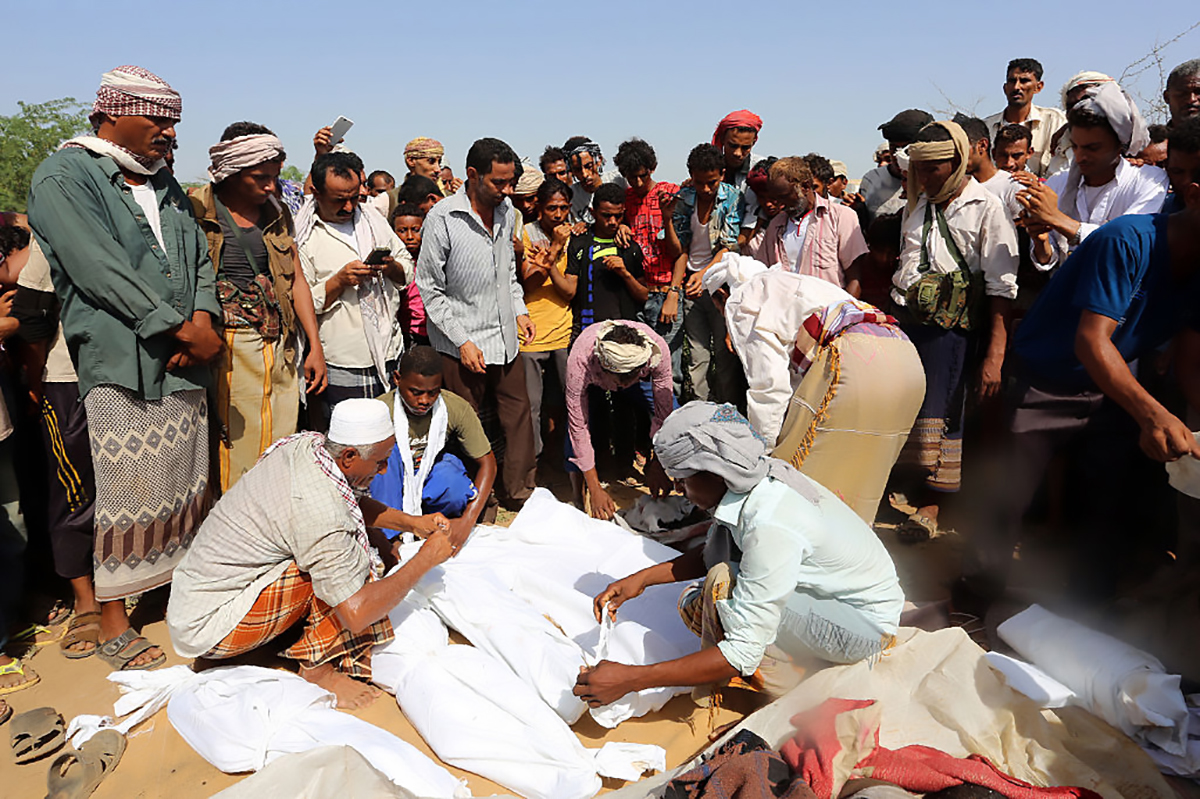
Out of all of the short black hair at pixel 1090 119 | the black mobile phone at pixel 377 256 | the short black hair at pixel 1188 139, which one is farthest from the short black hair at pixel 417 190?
the short black hair at pixel 1188 139

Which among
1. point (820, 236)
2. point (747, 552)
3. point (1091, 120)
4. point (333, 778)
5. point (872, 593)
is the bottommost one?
point (333, 778)

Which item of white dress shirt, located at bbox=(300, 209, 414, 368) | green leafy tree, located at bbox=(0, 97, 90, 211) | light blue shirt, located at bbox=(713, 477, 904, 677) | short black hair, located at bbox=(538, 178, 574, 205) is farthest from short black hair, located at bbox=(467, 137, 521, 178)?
green leafy tree, located at bbox=(0, 97, 90, 211)

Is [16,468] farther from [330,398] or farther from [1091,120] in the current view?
[1091,120]

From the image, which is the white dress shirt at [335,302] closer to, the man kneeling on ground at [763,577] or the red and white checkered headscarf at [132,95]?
the red and white checkered headscarf at [132,95]

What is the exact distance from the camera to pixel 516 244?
450 centimetres

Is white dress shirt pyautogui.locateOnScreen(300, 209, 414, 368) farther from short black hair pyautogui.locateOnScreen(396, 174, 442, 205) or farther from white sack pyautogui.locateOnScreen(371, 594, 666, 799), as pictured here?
white sack pyautogui.locateOnScreen(371, 594, 666, 799)

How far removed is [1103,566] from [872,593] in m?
1.26

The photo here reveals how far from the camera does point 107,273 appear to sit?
2.76 m

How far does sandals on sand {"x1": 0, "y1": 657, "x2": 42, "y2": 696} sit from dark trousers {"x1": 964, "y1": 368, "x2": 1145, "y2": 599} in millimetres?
3957

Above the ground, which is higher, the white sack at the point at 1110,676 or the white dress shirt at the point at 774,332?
the white dress shirt at the point at 774,332

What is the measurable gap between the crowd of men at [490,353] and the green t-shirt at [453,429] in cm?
2

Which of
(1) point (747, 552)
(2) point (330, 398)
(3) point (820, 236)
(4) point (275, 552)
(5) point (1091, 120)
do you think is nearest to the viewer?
(1) point (747, 552)

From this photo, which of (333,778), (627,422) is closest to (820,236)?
(627,422)

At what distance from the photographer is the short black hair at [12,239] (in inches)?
121
